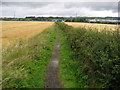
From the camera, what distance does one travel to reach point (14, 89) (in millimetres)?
6113

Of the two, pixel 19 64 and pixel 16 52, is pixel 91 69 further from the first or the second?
pixel 16 52

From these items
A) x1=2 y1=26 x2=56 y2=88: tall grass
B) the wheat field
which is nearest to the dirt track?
x1=2 y1=26 x2=56 y2=88: tall grass

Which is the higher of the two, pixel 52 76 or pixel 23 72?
pixel 23 72

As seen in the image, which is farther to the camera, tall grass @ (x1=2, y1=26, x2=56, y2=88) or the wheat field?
the wheat field

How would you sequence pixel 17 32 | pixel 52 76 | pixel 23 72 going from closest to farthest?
pixel 23 72 < pixel 52 76 < pixel 17 32

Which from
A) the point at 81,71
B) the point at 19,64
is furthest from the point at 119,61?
the point at 19,64

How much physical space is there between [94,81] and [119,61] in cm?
136

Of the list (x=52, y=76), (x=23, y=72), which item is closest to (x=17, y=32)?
(x=23, y=72)

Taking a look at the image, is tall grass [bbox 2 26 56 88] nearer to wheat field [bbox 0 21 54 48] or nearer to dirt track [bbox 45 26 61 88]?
dirt track [bbox 45 26 61 88]

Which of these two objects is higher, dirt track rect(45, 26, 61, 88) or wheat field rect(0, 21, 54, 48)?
wheat field rect(0, 21, 54, 48)

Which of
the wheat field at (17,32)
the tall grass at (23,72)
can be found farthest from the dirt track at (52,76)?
the wheat field at (17,32)

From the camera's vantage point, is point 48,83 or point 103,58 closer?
point 103,58

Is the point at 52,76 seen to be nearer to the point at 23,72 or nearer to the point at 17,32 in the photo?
the point at 23,72

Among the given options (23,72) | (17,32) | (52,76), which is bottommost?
(52,76)
